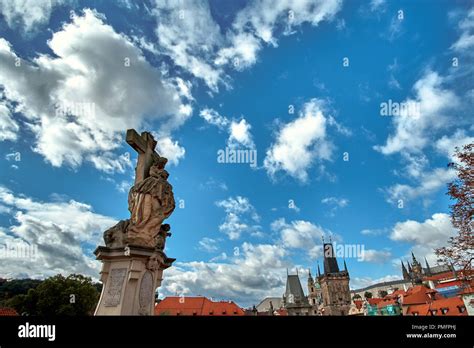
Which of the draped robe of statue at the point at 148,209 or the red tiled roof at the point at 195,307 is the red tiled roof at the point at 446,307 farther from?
the draped robe of statue at the point at 148,209

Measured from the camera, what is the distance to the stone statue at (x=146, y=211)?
7.04 m

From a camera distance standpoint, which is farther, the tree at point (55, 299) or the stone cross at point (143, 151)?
the tree at point (55, 299)

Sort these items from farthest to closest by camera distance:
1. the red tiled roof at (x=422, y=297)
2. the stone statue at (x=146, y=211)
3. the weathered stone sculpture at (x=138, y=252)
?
the red tiled roof at (x=422, y=297)
the stone statue at (x=146, y=211)
the weathered stone sculpture at (x=138, y=252)

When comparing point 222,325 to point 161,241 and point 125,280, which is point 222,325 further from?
point 161,241

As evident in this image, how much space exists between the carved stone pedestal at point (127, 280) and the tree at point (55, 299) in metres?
31.4

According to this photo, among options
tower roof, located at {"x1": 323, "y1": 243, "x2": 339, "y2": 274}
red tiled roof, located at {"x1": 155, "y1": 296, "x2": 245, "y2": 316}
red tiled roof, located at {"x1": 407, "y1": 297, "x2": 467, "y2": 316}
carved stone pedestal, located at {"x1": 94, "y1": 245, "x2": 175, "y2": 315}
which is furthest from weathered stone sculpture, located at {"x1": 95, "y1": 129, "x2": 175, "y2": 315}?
tower roof, located at {"x1": 323, "y1": 243, "x2": 339, "y2": 274}

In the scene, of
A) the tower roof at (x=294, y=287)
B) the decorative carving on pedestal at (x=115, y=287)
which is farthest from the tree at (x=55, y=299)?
the tower roof at (x=294, y=287)

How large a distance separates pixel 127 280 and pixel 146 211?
1.70 metres

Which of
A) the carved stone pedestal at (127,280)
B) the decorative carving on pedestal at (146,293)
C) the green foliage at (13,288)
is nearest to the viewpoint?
the carved stone pedestal at (127,280)

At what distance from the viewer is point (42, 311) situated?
3206 cm

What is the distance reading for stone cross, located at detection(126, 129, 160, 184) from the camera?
848 cm

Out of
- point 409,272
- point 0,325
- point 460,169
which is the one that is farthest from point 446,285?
point 409,272

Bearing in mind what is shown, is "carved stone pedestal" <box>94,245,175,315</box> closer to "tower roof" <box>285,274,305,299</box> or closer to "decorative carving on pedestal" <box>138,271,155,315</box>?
"decorative carving on pedestal" <box>138,271,155,315</box>

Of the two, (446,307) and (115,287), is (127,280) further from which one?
(446,307)
